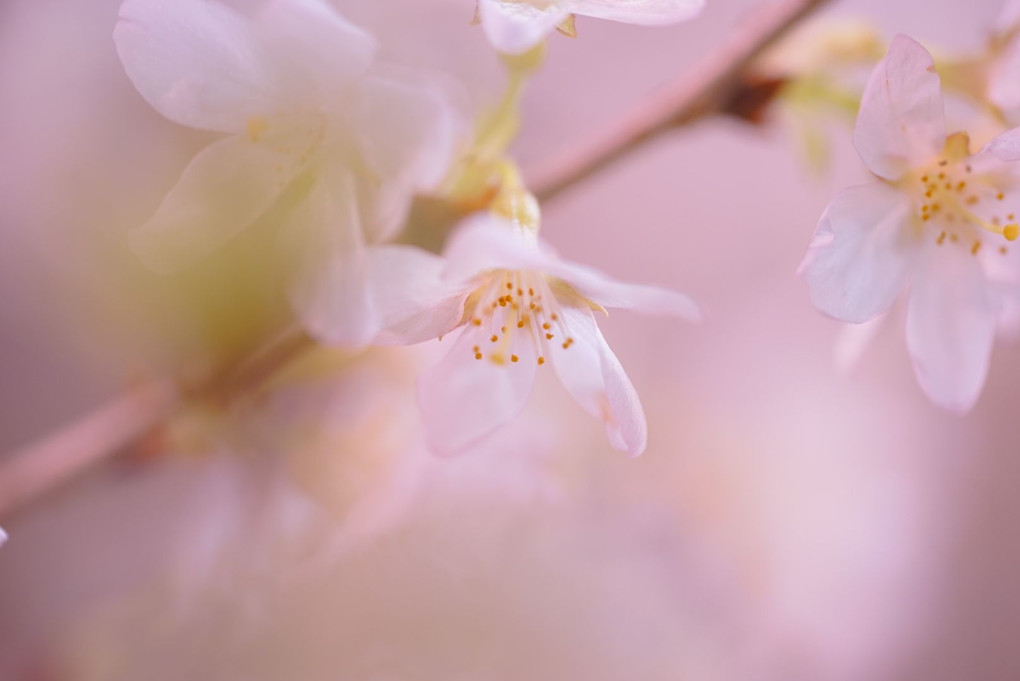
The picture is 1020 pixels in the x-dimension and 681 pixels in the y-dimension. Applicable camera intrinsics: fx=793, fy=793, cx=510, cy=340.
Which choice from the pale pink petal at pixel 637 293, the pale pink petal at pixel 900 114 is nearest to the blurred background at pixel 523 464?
the pale pink petal at pixel 637 293

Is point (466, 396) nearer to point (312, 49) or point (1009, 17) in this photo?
point (312, 49)

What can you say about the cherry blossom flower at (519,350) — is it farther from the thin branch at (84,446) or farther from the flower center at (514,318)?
the thin branch at (84,446)

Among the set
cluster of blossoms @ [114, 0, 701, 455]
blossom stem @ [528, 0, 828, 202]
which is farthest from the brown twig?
cluster of blossoms @ [114, 0, 701, 455]

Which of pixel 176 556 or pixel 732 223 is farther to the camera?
pixel 732 223

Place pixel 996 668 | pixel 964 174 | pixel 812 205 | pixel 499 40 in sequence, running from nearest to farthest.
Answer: pixel 499 40 < pixel 964 174 < pixel 996 668 < pixel 812 205

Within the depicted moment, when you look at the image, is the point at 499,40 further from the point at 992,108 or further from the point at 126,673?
the point at 126,673

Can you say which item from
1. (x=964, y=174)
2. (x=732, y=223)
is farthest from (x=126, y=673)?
(x=732, y=223)

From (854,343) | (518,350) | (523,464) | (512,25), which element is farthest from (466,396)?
(523,464)
